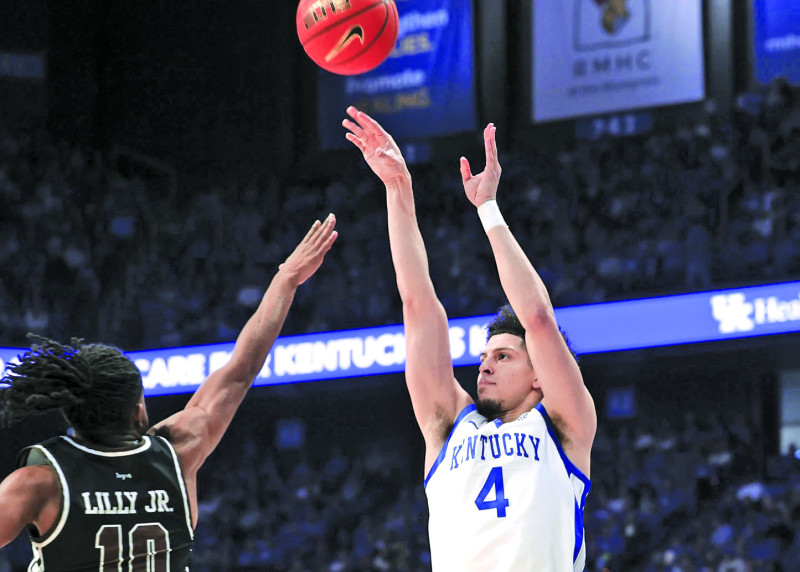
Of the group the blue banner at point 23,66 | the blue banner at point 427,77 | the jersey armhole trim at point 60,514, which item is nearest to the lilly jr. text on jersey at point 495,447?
the jersey armhole trim at point 60,514

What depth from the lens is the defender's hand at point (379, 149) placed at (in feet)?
11.1

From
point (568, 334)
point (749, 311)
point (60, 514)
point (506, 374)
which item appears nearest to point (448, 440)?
point (506, 374)

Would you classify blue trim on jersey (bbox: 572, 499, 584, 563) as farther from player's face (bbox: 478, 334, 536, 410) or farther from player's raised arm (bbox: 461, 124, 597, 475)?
player's face (bbox: 478, 334, 536, 410)

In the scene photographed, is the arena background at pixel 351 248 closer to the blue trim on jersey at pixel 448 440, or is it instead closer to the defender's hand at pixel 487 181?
the defender's hand at pixel 487 181

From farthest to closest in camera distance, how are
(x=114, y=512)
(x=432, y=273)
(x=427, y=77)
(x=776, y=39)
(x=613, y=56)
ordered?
(x=427, y=77), (x=613, y=56), (x=776, y=39), (x=432, y=273), (x=114, y=512)

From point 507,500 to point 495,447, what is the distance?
0.16 metres

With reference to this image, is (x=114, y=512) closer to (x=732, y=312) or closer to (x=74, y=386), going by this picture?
(x=74, y=386)

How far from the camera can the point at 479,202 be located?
126 inches

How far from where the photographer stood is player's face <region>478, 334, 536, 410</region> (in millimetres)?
3062

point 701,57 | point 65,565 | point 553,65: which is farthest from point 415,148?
point 65,565

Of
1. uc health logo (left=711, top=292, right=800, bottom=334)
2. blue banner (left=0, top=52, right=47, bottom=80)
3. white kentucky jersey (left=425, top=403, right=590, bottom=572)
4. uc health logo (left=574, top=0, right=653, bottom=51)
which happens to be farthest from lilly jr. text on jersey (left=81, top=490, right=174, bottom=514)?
blue banner (left=0, top=52, right=47, bottom=80)

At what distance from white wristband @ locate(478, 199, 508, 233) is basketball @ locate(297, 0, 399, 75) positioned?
1447mm

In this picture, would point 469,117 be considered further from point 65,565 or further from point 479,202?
point 65,565

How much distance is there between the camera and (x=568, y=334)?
7.81m
